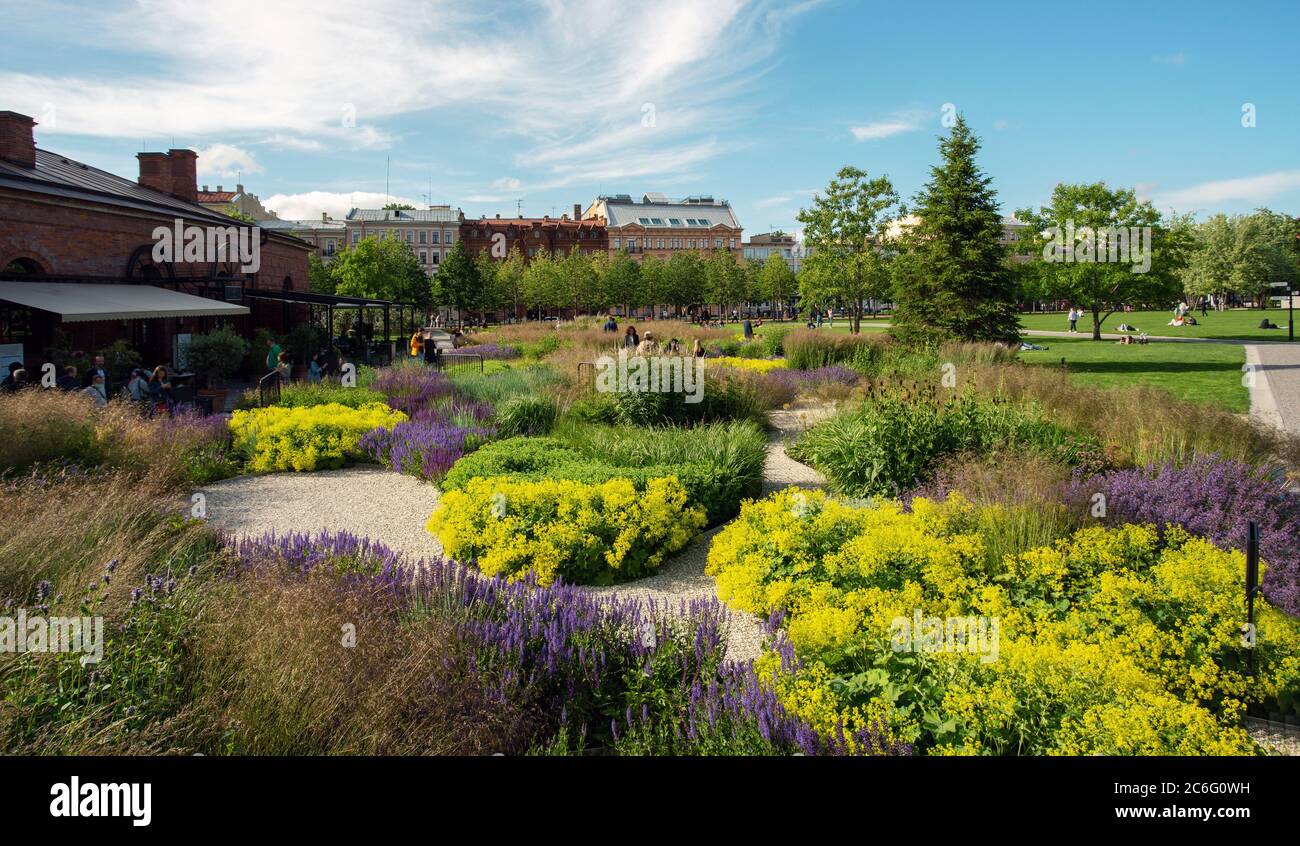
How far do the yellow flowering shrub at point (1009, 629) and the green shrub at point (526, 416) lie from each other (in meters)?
5.19

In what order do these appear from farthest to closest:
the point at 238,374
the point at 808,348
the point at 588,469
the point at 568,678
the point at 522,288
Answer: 1. the point at 522,288
2. the point at 238,374
3. the point at 808,348
4. the point at 588,469
5. the point at 568,678

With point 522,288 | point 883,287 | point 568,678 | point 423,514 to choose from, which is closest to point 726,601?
point 568,678

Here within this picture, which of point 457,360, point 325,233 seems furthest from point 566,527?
point 325,233

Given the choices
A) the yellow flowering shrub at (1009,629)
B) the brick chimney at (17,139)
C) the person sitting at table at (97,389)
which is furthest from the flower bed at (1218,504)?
the brick chimney at (17,139)

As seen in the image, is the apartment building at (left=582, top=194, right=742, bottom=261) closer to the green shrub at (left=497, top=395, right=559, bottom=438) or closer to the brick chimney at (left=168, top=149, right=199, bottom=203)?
the brick chimney at (left=168, top=149, right=199, bottom=203)

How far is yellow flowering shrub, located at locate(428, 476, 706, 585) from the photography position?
6.21 meters

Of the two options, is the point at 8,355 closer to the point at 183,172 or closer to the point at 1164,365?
the point at 183,172

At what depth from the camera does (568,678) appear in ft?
12.6

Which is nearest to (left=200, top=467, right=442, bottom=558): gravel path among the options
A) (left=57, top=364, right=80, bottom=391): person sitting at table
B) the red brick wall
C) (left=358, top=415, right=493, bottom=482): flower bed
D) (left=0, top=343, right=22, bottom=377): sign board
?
(left=358, top=415, right=493, bottom=482): flower bed

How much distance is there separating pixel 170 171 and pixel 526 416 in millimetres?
26896

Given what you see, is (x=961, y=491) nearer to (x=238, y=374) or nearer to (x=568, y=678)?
(x=568, y=678)

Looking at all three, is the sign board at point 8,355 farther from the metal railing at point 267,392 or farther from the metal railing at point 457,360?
the metal railing at point 457,360

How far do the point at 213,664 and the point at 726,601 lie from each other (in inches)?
132

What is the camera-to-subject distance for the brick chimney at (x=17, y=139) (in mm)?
20422
